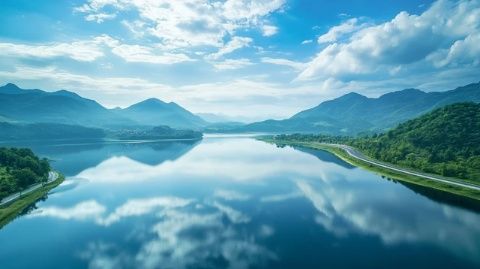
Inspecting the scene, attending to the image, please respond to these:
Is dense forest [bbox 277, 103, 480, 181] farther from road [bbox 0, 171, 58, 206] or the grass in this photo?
road [bbox 0, 171, 58, 206]

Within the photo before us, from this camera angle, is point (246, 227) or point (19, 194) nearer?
point (246, 227)

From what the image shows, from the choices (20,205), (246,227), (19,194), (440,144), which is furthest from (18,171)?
(440,144)

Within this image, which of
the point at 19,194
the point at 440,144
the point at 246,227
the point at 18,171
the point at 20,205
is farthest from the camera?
the point at 440,144

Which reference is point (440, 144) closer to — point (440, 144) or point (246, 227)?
point (440, 144)

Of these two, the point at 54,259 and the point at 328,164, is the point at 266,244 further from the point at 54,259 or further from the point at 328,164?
the point at 328,164

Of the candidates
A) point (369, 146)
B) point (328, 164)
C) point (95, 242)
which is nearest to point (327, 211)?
point (95, 242)

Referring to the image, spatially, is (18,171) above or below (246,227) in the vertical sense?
above

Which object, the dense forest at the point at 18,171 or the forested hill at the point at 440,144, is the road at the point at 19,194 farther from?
the forested hill at the point at 440,144
